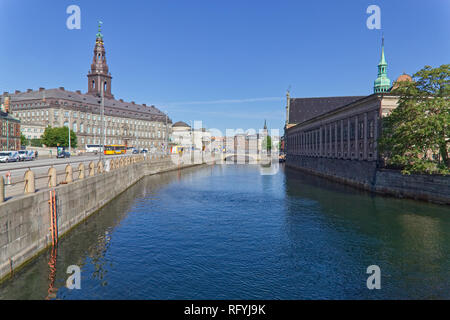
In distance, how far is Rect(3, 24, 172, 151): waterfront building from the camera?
129000 mm

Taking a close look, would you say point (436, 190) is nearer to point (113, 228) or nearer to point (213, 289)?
point (213, 289)

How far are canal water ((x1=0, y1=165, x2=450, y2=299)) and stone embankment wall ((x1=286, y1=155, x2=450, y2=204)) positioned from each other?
2.80m

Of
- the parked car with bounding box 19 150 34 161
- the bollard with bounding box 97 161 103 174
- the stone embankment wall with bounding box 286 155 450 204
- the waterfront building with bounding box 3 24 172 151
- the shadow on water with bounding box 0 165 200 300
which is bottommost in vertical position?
the shadow on water with bounding box 0 165 200 300

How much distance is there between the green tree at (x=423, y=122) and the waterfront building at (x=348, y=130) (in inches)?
93.7

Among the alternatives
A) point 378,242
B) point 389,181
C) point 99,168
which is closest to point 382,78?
point 389,181

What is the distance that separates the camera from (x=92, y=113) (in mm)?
143625

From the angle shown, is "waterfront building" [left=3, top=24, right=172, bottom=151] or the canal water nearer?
the canal water

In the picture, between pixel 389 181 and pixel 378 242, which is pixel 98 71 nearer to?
pixel 389 181

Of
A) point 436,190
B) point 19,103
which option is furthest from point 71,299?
point 19,103

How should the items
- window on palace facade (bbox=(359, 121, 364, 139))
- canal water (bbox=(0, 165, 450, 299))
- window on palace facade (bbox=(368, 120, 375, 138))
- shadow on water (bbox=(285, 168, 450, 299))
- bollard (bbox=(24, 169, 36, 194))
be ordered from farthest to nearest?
1. window on palace facade (bbox=(359, 121, 364, 139))
2. window on palace facade (bbox=(368, 120, 375, 138))
3. bollard (bbox=(24, 169, 36, 194))
4. shadow on water (bbox=(285, 168, 450, 299))
5. canal water (bbox=(0, 165, 450, 299))

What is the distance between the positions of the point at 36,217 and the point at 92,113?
140741mm

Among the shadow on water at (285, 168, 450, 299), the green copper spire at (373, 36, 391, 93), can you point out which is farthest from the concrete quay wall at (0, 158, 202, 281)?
the green copper spire at (373, 36, 391, 93)

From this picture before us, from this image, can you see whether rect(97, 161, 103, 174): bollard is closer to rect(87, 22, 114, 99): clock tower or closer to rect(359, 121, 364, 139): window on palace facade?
rect(359, 121, 364, 139): window on palace facade

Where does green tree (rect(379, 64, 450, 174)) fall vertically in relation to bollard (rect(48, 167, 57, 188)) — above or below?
above
